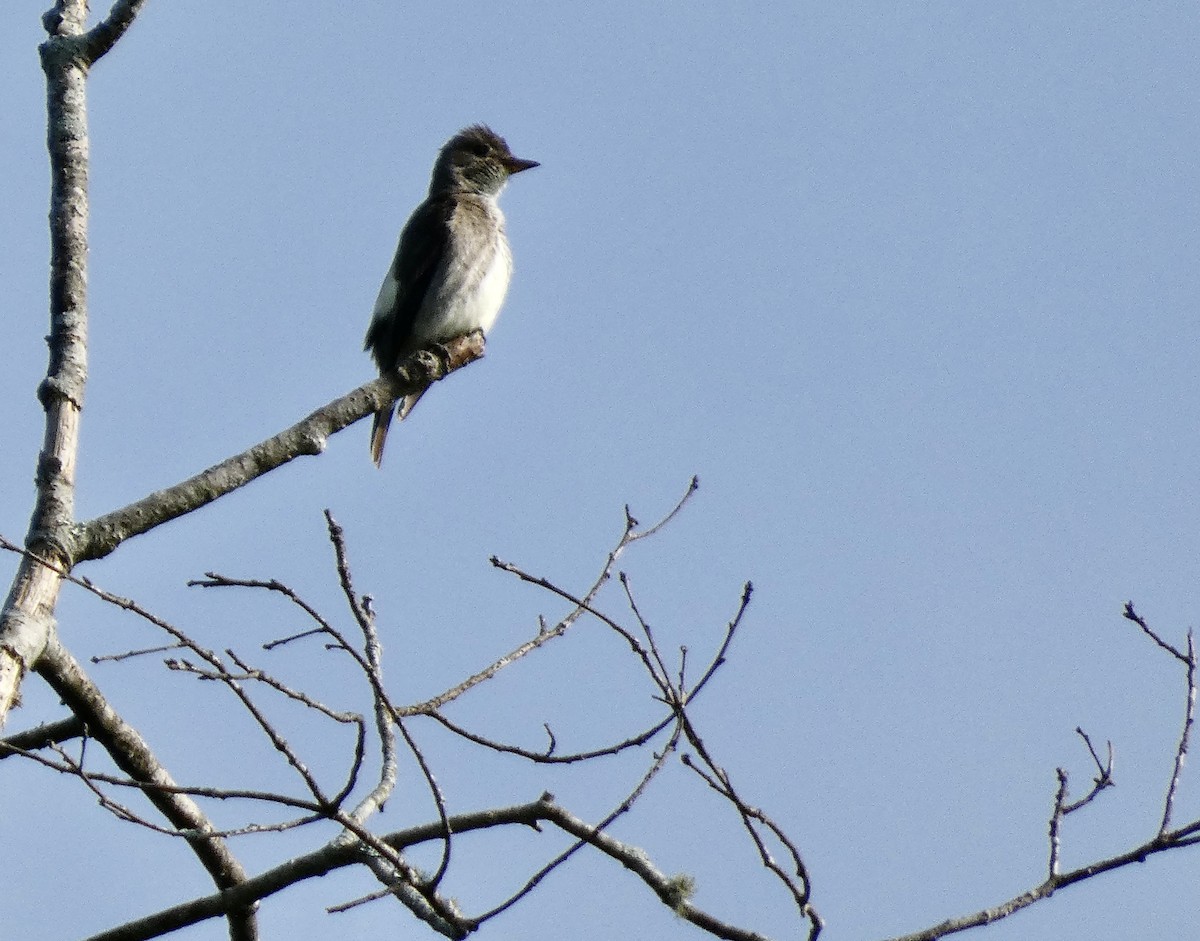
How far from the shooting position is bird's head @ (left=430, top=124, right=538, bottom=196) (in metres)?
9.36

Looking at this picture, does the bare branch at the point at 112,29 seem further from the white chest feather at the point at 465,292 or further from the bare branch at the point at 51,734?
the white chest feather at the point at 465,292

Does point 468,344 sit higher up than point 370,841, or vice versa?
point 468,344

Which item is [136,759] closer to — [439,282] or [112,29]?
[112,29]

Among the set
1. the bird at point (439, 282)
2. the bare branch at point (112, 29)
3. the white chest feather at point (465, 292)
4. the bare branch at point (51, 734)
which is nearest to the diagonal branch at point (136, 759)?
the bare branch at point (51, 734)

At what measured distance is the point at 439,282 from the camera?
8117 mm

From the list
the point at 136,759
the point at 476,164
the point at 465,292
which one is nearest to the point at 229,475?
the point at 136,759

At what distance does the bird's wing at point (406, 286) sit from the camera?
8.20 m

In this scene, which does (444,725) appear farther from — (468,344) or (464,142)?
Answer: (464,142)

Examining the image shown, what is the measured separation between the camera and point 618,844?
3.95m

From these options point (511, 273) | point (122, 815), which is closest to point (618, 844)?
point (122, 815)

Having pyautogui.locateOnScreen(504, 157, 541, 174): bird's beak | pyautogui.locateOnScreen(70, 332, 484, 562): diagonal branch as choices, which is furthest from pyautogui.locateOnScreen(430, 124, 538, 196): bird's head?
pyautogui.locateOnScreen(70, 332, 484, 562): diagonal branch

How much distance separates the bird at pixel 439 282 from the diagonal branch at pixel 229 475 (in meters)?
2.94

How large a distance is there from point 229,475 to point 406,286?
4.15 m

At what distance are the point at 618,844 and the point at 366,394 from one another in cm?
163
